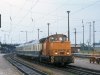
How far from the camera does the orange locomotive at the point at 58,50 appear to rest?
35.5 metres

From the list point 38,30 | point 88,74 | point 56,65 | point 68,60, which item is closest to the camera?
point 88,74

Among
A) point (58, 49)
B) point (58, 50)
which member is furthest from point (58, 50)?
point (58, 49)

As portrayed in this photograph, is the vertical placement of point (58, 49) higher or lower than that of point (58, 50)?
higher

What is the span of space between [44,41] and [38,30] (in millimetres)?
75125

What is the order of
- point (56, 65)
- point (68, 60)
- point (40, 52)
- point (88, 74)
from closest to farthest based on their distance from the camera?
point (88, 74), point (68, 60), point (56, 65), point (40, 52)

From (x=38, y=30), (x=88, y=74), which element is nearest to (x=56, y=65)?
(x=88, y=74)

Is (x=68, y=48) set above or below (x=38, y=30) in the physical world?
below

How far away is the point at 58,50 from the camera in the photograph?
36.5m

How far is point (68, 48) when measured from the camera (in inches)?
1436

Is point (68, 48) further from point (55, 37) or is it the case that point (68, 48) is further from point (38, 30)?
point (38, 30)

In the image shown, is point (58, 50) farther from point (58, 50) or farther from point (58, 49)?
point (58, 49)

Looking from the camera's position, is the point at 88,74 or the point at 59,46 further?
the point at 59,46

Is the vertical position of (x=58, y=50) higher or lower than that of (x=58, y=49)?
lower

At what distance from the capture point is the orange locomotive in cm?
3553
